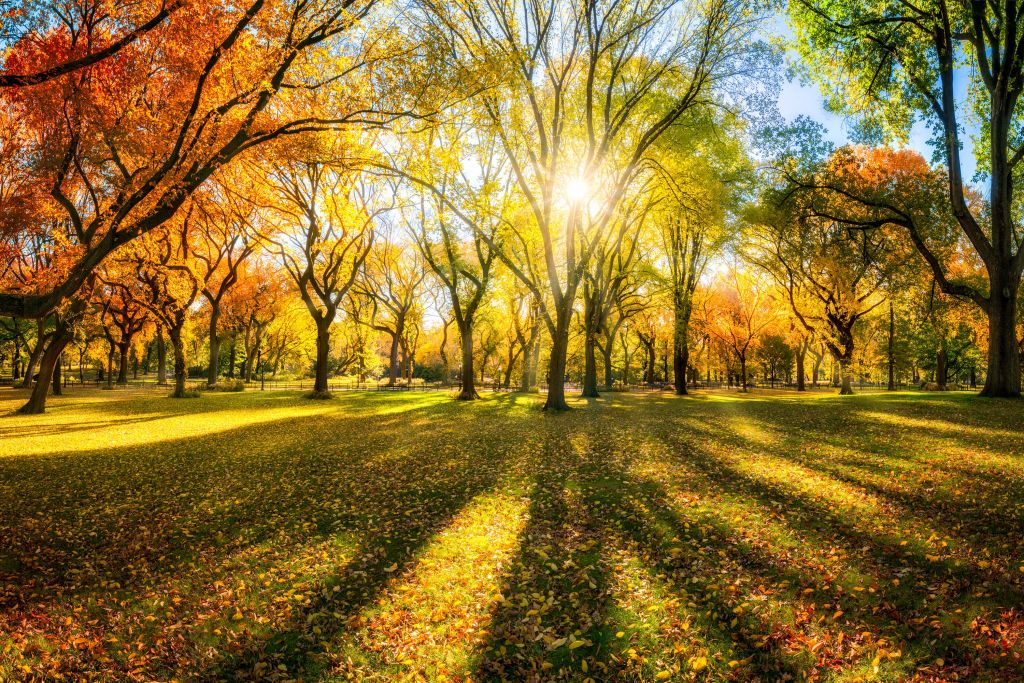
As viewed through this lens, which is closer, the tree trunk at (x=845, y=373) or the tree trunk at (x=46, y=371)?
the tree trunk at (x=46, y=371)

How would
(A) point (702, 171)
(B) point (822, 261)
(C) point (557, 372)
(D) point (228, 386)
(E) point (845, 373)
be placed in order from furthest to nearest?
(D) point (228, 386), (E) point (845, 373), (B) point (822, 261), (A) point (702, 171), (C) point (557, 372)

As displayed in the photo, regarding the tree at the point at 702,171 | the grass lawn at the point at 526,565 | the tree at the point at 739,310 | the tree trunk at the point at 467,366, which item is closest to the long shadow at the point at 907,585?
the grass lawn at the point at 526,565

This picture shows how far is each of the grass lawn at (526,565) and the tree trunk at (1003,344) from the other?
8466 millimetres

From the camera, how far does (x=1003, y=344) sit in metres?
17.5

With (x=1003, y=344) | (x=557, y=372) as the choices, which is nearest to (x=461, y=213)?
(x=557, y=372)

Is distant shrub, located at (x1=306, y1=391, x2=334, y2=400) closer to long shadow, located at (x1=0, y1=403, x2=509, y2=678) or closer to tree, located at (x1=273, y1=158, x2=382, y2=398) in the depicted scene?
tree, located at (x1=273, y1=158, x2=382, y2=398)

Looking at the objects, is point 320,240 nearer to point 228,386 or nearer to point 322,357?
point 322,357

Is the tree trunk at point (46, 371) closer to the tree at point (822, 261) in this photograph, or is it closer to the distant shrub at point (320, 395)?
the distant shrub at point (320, 395)

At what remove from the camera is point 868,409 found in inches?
710

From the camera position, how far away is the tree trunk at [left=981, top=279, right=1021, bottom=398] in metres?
17.2

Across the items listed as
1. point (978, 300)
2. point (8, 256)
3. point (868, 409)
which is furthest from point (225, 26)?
point (8, 256)

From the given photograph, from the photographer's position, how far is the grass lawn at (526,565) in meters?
3.79

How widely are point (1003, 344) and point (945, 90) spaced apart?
9325mm

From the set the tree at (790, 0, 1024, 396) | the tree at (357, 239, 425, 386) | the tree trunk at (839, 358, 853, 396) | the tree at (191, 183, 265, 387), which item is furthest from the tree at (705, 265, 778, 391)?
the tree at (191, 183, 265, 387)
